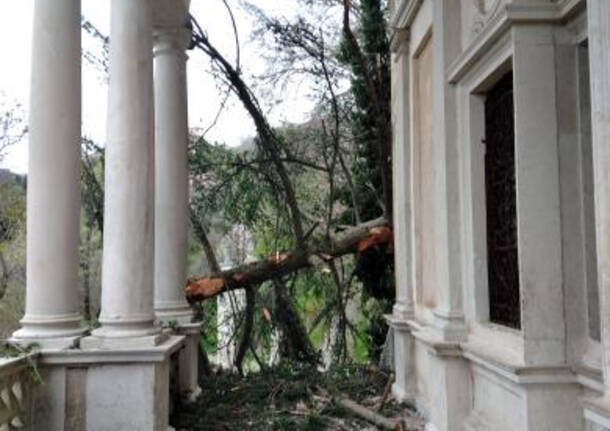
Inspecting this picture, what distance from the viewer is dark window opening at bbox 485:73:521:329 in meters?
5.16

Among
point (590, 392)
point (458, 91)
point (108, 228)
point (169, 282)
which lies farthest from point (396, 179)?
point (590, 392)

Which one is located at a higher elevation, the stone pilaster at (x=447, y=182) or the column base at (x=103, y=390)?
the stone pilaster at (x=447, y=182)

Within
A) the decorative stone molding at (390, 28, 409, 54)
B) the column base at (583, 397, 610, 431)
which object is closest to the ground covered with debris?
the column base at (583, 397, 610, 431)

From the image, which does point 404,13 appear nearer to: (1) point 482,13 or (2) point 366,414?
(1) point 482,13

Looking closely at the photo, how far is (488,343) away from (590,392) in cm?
130

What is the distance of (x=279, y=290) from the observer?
1229cm

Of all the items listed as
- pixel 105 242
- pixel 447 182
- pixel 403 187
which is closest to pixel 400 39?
pixel 403 187

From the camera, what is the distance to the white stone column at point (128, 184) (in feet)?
20.2

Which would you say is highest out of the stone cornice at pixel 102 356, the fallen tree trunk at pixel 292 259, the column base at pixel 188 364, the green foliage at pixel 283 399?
the fallen tree trunk at pixel 292 259

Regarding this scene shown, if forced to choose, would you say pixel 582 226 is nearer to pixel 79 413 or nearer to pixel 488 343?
pixel 488 343

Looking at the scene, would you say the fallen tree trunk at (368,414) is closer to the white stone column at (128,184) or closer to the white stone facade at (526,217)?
the white stone facade at (526,217)

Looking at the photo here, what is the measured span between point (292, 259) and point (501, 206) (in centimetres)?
631

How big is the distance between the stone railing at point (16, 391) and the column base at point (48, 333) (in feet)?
0.83

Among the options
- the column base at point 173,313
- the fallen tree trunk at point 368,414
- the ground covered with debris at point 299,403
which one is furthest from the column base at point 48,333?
the fallen tree trunk at point 368,414
